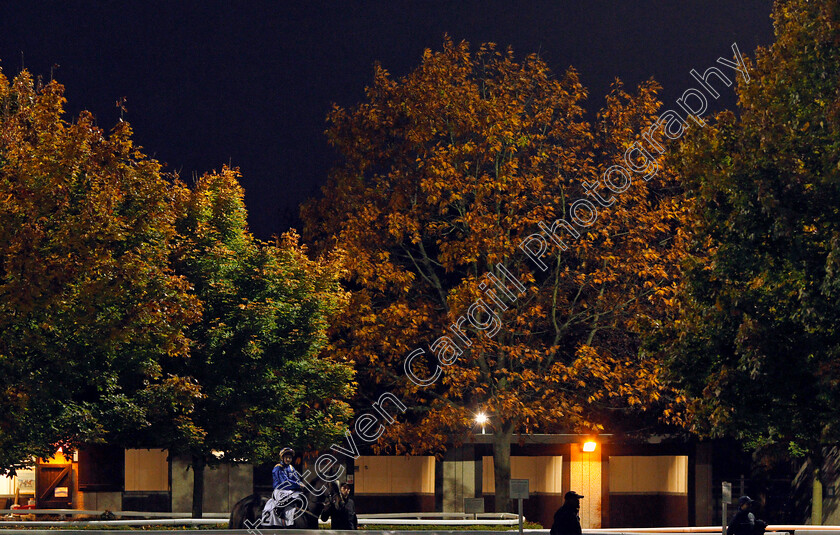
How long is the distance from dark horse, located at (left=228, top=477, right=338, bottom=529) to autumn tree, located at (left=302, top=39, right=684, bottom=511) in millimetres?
8072

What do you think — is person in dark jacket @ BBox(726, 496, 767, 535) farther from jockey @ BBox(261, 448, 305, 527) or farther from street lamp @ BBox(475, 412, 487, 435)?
street lamp @ BBox(475, 412, 487, 435)

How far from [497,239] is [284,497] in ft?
35.9

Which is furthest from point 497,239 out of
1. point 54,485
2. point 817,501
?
point 54,485

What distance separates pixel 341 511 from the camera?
2309 cm

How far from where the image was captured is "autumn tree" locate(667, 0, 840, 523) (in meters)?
21.0

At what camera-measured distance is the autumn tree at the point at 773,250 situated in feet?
68.7

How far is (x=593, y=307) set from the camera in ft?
106

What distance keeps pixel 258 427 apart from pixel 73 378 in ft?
21.1

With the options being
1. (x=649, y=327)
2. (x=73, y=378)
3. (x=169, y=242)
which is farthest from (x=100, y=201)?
(x=649, y=327)

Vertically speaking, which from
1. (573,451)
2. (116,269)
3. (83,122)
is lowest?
(573,451)

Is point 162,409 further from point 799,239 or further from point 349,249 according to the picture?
point 799,239

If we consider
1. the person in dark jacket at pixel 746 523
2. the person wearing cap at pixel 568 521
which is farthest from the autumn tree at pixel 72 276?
the person in dark jacket at pixel 746 523

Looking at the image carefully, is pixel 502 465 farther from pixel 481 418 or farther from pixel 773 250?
pixel 773 250

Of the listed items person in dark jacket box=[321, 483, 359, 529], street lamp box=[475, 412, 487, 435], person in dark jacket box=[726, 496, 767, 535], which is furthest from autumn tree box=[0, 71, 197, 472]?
person in dark jacket box=[726, 496, 767, 535]
